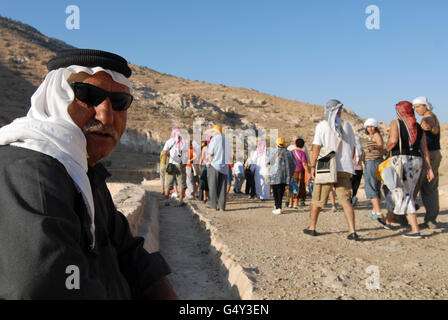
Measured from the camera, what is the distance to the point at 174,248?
18.0 ft

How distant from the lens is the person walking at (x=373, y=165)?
6438 mm

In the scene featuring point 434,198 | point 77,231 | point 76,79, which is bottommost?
point 434,198

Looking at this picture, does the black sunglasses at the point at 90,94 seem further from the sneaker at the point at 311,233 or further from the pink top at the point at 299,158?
the pink top at the point at 299,158

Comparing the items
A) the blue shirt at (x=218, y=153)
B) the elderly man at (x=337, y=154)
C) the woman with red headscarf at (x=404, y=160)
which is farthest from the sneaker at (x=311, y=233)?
the blue shirt at (x=218, y=153)

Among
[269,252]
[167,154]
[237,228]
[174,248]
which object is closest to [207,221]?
[237,228]

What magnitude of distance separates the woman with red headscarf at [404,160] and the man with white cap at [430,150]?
439 millimetres

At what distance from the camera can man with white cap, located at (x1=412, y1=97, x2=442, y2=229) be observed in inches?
224

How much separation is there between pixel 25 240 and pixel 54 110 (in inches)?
28.2

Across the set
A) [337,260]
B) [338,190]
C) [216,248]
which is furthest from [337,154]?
[216,248]

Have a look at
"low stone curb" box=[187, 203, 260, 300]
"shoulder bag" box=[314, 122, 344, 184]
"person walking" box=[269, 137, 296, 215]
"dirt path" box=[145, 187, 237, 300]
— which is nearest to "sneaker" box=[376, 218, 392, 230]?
"shoulder bag" box=[314, 122, 344, 184]

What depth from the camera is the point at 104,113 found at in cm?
152

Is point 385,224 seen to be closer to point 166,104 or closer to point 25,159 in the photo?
point 25,159

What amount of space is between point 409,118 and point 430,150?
1.00m
